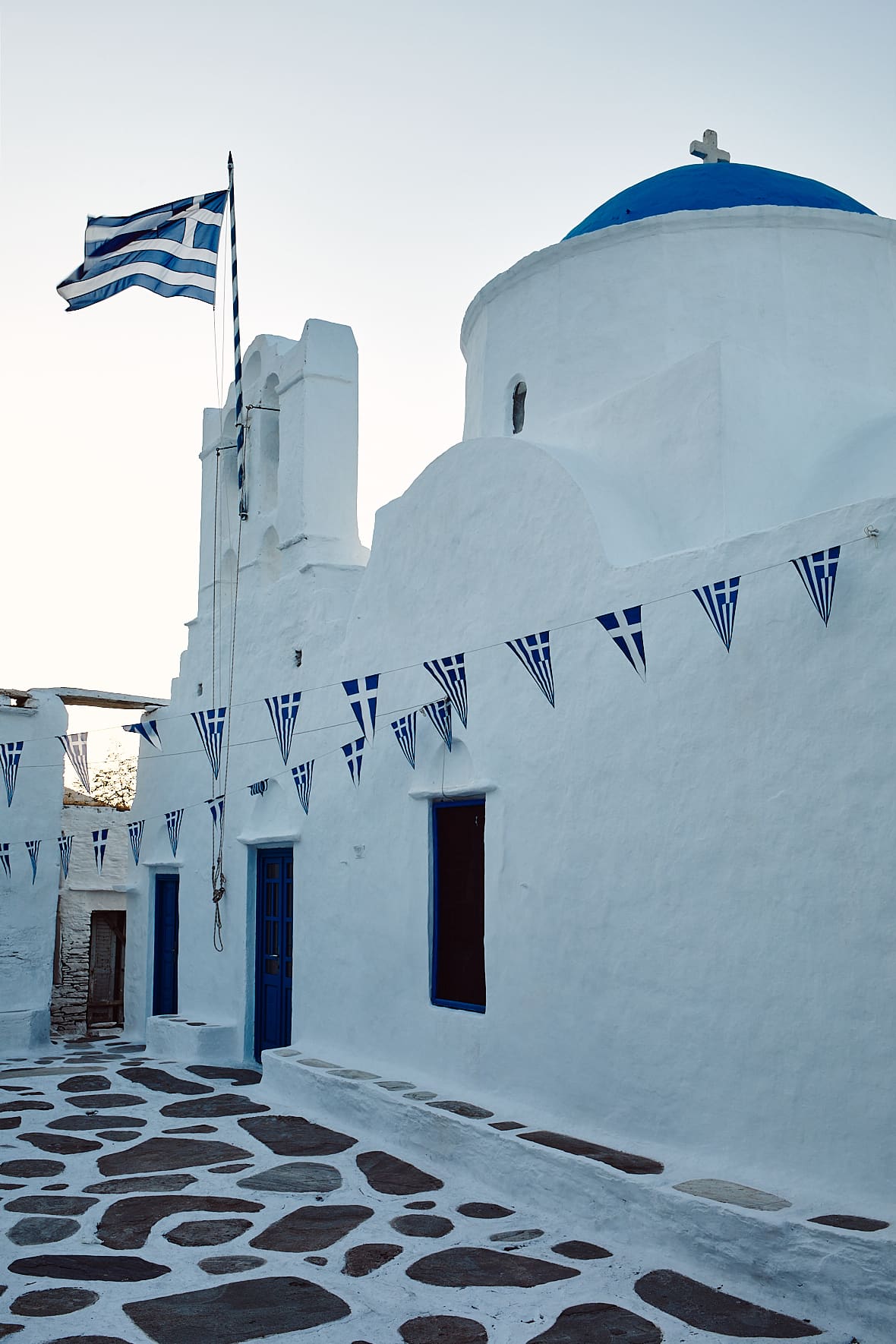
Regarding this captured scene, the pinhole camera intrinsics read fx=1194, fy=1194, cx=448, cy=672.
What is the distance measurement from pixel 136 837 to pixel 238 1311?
955 centimetres

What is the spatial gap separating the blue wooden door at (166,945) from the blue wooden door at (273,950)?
7.07ft

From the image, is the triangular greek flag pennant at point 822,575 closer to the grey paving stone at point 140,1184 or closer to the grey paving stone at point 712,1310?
the grey paving stone at point 712,1310

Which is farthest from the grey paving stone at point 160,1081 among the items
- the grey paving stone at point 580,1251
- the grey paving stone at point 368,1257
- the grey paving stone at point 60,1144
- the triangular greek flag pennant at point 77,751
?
the grey paving stone at point 580,1251

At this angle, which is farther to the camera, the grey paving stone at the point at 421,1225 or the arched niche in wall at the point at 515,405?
the arched niche in wall at the point at 515,405

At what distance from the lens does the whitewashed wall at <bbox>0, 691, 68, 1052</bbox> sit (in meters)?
12.7

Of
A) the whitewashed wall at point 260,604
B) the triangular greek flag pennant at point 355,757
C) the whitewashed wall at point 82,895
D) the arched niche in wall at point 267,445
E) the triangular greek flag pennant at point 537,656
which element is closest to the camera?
the triangular greek flag pennant at point 537,656

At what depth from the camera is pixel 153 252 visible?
35.2ft

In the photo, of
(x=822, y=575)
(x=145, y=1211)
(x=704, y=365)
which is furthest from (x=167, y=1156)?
(x=704, y=365)

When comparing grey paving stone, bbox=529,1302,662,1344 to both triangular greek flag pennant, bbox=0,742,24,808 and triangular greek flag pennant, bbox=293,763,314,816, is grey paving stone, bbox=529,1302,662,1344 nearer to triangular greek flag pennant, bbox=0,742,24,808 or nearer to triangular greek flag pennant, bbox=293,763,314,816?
triangular greek flag pennant, bbox=293,763,314,816

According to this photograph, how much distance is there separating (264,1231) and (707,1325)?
2.33 meters

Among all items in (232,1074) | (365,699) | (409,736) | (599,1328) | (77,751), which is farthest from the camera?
(77,751)

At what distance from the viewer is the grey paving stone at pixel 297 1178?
678cm

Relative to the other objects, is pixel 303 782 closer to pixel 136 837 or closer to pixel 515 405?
pixel 515 405

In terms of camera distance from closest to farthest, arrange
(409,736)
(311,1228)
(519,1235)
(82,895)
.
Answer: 1. (519,1235)
2. (311,1228)
3. (409,736)
4. (82,895)
